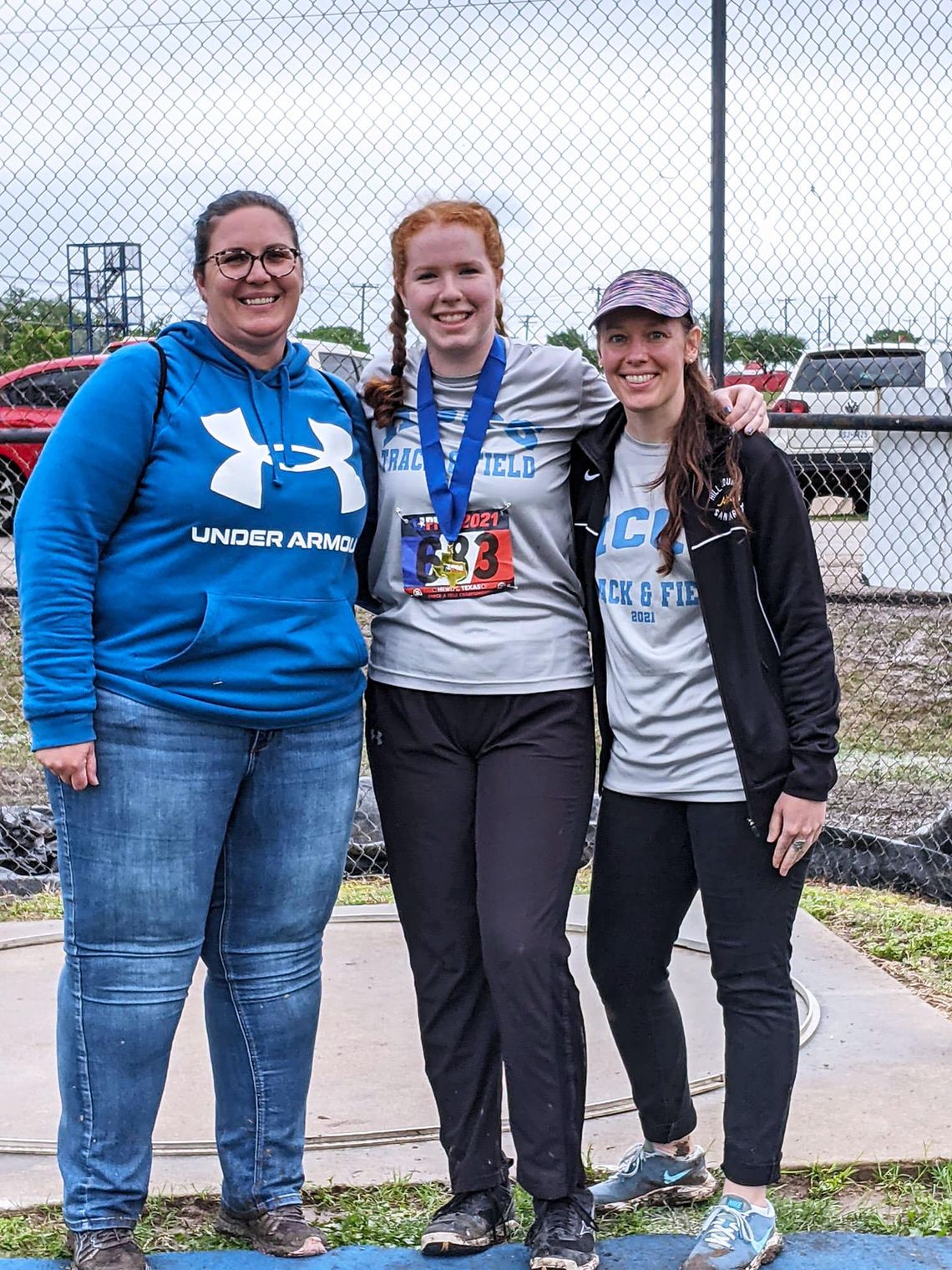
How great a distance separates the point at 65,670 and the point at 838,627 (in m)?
8.84

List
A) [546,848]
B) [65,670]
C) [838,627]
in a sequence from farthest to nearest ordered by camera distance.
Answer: [838,627] < [546,848] < [65,670]

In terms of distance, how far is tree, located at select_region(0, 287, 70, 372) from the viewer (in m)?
5.78

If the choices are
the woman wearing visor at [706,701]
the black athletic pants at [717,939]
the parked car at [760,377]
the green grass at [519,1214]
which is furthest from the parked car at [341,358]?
the green grass at [519,1214]

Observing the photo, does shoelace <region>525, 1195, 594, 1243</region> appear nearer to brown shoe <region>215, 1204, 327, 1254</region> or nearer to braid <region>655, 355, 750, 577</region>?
brown shoe <region>215, 1204, 327, 1254</region>

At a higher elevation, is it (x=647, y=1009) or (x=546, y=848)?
(x=546, y=848)

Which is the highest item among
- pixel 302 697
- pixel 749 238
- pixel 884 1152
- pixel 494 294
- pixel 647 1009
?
pixel 749 238

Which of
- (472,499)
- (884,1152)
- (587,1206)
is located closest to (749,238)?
(472,499)

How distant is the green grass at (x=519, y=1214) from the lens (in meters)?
2.81

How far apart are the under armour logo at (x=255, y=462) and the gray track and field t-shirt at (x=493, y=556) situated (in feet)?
0.42

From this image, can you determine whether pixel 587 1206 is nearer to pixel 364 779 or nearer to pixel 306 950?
pixel 306 950

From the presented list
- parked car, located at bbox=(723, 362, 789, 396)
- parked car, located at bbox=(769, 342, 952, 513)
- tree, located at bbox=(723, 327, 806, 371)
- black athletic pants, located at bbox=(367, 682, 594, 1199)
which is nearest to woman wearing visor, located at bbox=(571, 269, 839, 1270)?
black athletic pants, located at bbox=(367, 682, 594, 1199)

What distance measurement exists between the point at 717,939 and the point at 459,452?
1.00m

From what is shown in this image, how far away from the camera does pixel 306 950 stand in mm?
2789

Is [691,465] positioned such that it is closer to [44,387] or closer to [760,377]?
[760,377]
